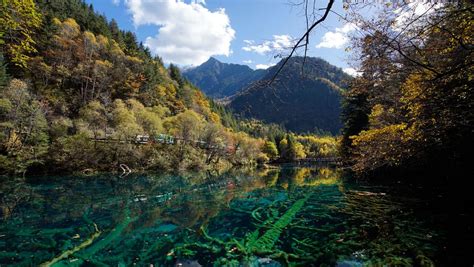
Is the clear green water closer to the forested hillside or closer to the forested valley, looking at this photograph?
the forested valley

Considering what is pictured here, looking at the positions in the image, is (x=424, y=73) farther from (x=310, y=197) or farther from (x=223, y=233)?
(x=310, y=197)

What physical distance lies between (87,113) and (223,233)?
34.1 m

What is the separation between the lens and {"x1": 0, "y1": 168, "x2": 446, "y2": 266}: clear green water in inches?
236

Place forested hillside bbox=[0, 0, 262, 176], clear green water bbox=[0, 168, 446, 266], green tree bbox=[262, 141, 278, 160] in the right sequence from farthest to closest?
green tree bbox=[262, 141, 278, 160] → forested hillside bbox=[0, 0, 262, 176] → clear green water bbox=[0, 168, 446, 266]

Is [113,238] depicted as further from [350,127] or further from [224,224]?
[350,127]

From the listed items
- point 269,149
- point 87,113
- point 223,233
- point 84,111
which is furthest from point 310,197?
point 269,149

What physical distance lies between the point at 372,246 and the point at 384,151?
2.87 meters

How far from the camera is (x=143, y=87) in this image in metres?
53.8

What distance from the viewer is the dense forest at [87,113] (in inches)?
985

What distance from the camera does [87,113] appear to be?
117 ft

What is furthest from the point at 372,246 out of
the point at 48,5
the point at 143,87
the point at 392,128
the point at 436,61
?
the point at 48,5

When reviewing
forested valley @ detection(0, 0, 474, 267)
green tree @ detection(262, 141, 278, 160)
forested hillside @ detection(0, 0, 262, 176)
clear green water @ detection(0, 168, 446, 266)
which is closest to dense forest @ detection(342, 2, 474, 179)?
forested valley @ detection(0, 0, 474, 267)

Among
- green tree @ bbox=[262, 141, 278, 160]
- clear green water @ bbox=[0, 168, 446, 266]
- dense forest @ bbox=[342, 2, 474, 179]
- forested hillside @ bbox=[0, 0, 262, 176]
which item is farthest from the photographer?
green tree @ bbox=[262, 141, 278, 160]

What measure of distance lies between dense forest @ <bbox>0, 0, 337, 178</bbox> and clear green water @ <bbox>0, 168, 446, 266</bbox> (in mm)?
13122
